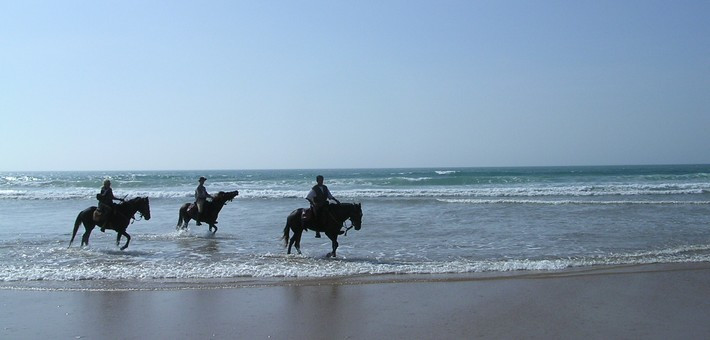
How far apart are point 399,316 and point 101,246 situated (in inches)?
347

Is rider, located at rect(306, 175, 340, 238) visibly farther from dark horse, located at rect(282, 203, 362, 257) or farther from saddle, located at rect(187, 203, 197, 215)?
saddle, located at rect(187, 203, 197, 215)

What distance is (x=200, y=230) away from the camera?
16.0 m

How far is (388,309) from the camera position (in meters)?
6.87

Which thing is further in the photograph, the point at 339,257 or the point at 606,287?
the point at 339,257

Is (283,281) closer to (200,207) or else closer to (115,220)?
(115,220)

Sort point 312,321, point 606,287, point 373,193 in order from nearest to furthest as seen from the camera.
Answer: point 312,321
point 606,287
point 373,193

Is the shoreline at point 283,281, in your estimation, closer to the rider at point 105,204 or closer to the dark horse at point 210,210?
the rider at point 105,204

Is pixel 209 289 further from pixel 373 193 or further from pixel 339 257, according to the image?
pixel 373 193

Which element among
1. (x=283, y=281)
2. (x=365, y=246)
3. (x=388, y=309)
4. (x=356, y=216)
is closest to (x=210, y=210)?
(x=365, y=246)

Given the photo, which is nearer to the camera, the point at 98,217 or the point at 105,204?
the point at 98,217

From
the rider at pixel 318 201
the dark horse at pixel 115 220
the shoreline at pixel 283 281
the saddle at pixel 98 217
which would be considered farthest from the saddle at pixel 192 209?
the shoreline at pixel 283 281

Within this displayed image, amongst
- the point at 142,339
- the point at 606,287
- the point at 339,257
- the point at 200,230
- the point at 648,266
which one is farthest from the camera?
the point at 200,230

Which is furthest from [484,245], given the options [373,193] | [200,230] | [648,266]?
[373,193]

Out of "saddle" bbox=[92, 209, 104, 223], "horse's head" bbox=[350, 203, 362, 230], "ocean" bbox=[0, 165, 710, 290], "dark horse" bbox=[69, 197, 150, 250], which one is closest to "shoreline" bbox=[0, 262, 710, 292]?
"ocean" bbox=[0, 165, 710, 290]
